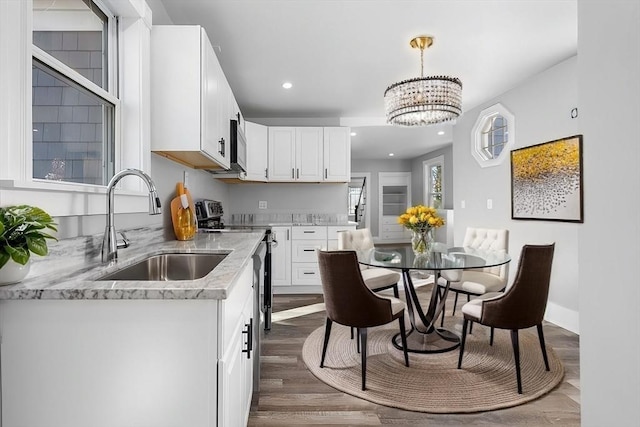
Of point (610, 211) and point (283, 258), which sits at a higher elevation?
point (610, 211)

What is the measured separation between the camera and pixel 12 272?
3.06 feet

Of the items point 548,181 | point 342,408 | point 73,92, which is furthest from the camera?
point 548,181

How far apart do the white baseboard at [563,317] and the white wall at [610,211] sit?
271 cm

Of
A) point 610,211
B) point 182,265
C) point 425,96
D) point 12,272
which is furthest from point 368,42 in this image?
point 12,272

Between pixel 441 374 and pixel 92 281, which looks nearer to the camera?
pixel 92 281

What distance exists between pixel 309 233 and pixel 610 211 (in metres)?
3.67

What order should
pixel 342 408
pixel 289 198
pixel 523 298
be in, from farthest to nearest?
pixel 289 198
pixel 523 298
pixel 342 408

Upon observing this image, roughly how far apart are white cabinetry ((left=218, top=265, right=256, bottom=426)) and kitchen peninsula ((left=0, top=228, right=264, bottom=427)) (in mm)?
17

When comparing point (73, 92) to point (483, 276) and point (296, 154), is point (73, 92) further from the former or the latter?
point (296, 154)

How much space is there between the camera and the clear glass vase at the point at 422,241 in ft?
8.98

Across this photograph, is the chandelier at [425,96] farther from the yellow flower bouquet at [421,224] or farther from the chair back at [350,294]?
the chair back at [350,294]

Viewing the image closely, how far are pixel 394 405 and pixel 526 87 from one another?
3.40 m

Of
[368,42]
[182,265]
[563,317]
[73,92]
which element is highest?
[368,42]

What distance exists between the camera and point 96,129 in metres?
1.68
